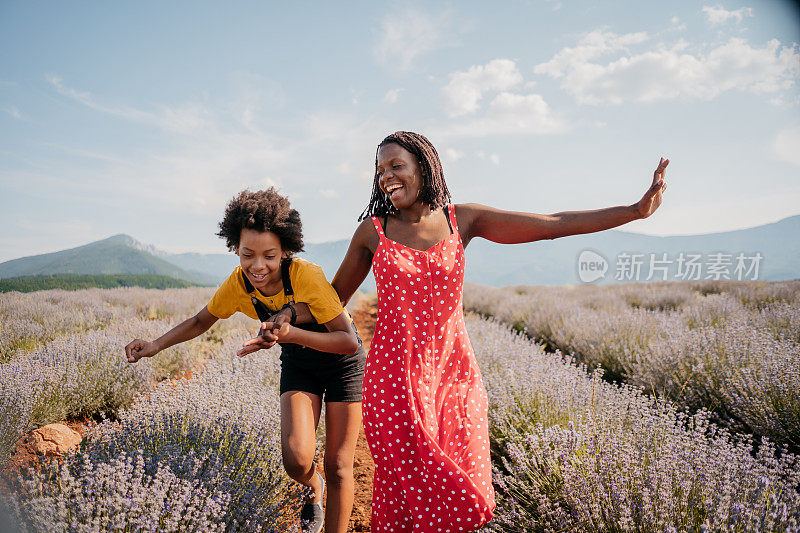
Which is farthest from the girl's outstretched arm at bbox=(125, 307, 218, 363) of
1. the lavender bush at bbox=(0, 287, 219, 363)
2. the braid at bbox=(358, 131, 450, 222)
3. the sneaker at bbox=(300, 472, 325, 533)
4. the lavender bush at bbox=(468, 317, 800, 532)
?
the lavender bush at bbox=(0, 287, 219, 363)

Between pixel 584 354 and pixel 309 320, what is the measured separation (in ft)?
13.0

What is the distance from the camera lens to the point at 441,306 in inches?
77.3

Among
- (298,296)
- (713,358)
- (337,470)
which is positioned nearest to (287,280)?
(298,296)

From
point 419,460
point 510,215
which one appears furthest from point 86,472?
point 510,215

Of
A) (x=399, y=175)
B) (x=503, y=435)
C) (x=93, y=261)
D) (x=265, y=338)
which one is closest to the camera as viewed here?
(x=265, y=338)

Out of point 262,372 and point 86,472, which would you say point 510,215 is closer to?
point 86,472

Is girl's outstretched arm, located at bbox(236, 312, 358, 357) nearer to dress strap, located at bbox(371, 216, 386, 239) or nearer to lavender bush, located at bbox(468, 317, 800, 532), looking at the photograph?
dress strap, located at bbox(371, 216, 386, 239)

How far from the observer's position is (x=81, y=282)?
4.51 m

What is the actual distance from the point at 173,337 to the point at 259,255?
63 cm

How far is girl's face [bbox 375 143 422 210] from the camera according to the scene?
2.03 metres

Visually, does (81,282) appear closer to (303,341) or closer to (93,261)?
(93,261)

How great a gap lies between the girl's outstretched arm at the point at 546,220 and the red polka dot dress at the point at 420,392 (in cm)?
15

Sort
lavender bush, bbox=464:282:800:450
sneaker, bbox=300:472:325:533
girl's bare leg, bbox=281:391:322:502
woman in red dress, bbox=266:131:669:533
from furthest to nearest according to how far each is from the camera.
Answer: lavender bush, bbox=464:282:800:450 < sneaker, bbox=300:472:325:533 < girl's bare leg, bbox=281:391:322:502 < woman in red dress, bbox=266:131:669:533

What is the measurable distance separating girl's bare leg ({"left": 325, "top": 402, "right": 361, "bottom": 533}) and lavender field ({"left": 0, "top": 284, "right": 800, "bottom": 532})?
0.26 meters
